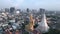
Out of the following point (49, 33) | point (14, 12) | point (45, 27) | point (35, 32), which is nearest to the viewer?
point (35, 32)

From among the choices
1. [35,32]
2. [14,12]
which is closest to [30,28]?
[35,32]

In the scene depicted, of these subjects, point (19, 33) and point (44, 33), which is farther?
point (44, 33)

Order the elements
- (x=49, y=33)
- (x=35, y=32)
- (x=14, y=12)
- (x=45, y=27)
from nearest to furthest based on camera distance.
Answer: (x=35, y=32), (x=49, y=33), (x=45, y=27), (x=14, y=12)

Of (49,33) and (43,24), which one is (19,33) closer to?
(49,33)

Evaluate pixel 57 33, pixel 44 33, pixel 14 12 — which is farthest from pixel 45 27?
pixel 14 12

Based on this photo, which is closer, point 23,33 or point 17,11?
point 23,33

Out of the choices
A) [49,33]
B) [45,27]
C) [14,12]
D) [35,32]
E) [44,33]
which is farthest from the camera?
[14,12]

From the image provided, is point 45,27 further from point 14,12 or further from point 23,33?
point 14,12

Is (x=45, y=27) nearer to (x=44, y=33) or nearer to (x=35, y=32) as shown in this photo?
(x=44, y=33)
